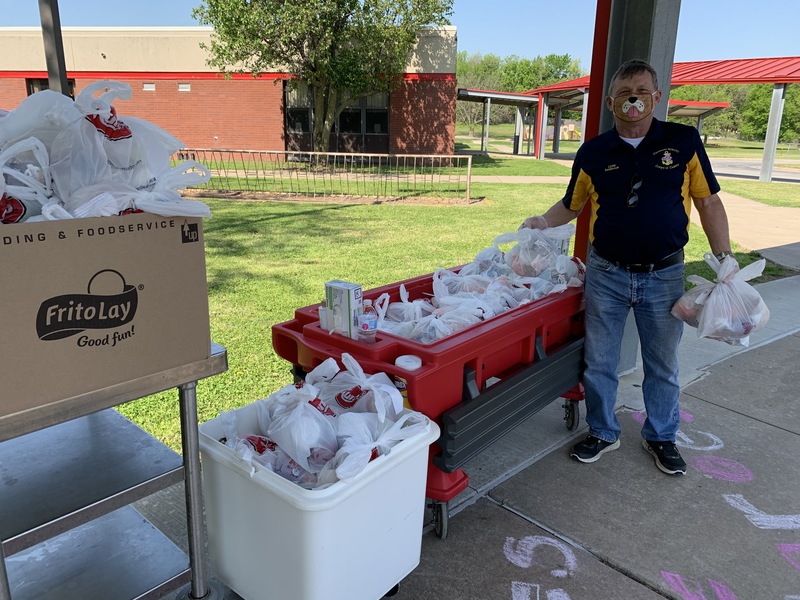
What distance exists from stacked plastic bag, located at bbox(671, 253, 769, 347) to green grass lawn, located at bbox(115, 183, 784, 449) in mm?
2478

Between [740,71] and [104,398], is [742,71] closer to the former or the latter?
[740,71]

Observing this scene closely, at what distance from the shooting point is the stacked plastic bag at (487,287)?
256 centimetres

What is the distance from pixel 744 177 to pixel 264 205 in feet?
62.4

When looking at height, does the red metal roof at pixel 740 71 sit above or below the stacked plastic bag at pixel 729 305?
above

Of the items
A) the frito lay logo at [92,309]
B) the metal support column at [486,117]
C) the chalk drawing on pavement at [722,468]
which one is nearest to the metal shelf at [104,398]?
the frito lay logo at [92,309]

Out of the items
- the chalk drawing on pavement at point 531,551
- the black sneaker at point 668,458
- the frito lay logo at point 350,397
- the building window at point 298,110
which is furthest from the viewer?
the building window at point 298,110

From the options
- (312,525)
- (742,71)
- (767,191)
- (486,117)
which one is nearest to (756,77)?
(742,71)

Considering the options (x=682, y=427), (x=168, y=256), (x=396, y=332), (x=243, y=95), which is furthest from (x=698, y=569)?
(x=243, y=95)

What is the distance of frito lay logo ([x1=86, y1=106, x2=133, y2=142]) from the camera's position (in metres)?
1.47

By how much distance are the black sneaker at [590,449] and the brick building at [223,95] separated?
2041 cm

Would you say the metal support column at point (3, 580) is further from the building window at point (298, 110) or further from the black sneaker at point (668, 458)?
the building window at point (298, 110)

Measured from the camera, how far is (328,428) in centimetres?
183

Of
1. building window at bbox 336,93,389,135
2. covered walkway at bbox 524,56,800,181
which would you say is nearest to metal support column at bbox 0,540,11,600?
covered walkway at bbox 524,56,800,181

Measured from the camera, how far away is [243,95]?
22.6 meters
